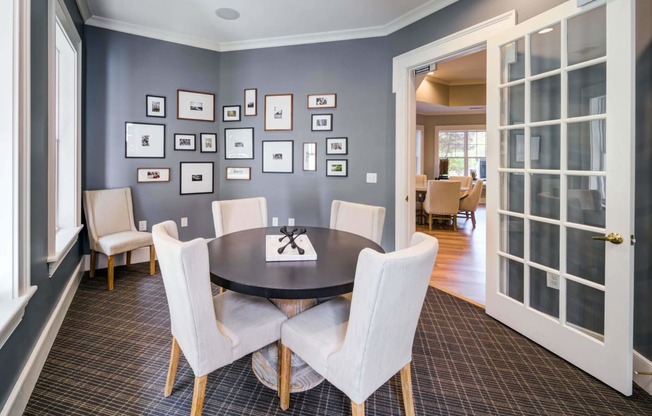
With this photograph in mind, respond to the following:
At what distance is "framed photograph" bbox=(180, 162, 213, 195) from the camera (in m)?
4.13

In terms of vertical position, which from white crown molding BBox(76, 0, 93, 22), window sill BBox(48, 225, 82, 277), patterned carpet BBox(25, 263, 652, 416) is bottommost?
patterned carpet BBox(25, 263, 652, 416)

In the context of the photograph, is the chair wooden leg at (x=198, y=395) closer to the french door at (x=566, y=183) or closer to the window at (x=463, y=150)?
the french door at (x=566, y=183)

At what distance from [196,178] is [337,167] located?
1.73m

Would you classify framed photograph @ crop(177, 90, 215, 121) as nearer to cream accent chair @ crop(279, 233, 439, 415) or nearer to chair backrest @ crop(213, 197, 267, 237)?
chair backrest @ crop(213, 197, 267, 237)

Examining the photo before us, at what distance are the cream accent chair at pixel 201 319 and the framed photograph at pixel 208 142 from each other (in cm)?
280

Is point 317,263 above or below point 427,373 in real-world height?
above

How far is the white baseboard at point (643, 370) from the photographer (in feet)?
5.82

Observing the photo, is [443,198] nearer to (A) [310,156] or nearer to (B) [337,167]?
(B) [337,167]

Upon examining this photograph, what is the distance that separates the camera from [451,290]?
10.6 ft

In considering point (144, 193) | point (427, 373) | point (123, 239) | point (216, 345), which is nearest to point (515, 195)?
point (427, 373)

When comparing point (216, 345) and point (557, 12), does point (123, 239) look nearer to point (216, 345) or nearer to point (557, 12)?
point (216, 345)

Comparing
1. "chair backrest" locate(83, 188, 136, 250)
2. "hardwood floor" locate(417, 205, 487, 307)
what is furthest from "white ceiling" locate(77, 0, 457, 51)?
"hardwood floor" locate(417, 205, 487, 307)

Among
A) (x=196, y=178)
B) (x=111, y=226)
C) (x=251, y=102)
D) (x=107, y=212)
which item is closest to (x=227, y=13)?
A: (x=251, y=102)

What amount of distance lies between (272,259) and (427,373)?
1091mm
